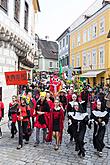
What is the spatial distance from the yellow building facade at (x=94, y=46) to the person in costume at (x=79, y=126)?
15.9 m

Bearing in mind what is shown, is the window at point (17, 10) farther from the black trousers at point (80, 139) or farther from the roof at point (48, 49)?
the roof at point (48, 49)

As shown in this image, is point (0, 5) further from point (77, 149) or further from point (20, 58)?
point (77, 149)

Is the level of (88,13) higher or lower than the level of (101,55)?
higher

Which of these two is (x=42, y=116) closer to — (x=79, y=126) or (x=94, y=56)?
(x=79, y=126)

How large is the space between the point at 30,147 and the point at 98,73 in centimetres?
2042

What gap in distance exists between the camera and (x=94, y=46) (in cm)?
2992

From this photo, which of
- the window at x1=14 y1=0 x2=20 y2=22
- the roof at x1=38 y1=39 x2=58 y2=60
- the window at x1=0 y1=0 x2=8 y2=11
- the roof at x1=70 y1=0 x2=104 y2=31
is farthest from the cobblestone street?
the roof at x1=38 y1=39 x2=58 y2=60

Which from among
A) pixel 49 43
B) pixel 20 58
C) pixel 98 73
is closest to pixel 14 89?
pixel 20 58

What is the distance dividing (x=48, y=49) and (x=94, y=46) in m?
29.9

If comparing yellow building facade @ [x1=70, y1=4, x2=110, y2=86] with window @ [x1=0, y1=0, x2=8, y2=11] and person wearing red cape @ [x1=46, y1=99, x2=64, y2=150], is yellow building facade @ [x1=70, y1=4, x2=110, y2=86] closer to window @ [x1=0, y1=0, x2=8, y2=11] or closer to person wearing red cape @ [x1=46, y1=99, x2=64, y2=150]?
window @ [x1=0, y1=0, x2=8, y2=11]

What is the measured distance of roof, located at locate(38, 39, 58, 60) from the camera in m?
56.7

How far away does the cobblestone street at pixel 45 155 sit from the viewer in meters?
6.41

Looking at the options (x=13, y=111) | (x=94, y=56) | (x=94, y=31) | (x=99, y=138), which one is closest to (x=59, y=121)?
(x=99, y=138)

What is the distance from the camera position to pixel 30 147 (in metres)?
7.66
